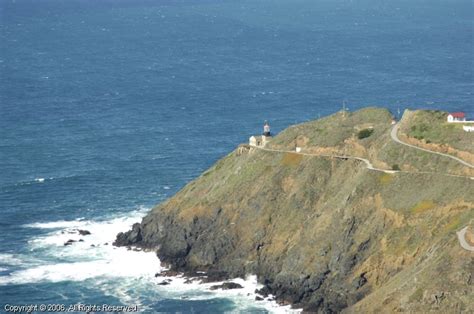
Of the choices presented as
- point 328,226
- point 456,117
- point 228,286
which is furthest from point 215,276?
point 456,117

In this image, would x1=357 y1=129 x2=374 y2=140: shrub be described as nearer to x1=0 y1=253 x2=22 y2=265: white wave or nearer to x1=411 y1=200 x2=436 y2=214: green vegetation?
x1=411 y1=200 x2=436 y2=214: green vegetation

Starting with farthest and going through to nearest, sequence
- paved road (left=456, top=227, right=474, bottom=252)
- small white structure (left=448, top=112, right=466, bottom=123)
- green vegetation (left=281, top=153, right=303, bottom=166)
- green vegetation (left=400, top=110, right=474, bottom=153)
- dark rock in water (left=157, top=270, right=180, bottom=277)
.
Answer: green vegetation (left=281, top=153, right=303, bottom=166)
small white structure (left=448, top=112, right=466, bottom=123)
green vegetation (left=400, top=110, right=474, bottom=153)
dark rock in water (left=157, top=270, right=180, bottom=277)
paved road (left=456, top=227, right=474, bottom=252)

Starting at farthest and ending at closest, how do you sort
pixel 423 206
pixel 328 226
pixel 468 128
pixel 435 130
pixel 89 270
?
pixel 435 130, pixel 468 128, pixel 89 270, pixel 328 226, pixel 423 206

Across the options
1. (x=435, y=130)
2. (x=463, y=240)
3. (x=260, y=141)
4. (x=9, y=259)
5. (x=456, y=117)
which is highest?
(x=456, y=117)

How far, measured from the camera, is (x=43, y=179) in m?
192

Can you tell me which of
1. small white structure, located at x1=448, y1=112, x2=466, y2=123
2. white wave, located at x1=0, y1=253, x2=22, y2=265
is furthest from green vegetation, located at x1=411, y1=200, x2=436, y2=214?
white wave, located at x1=0, y1=253, x2=22, y2=265

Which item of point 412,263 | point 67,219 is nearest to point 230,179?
point 67,219

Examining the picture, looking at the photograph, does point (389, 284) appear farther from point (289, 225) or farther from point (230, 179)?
point (230, 179)

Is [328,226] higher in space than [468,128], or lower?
lower

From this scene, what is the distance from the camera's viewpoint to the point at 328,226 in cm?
14588

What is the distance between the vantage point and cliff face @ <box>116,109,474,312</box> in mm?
128125

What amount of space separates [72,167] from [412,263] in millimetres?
81727

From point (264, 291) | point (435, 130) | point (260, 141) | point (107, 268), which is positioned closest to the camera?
point (264, 291)

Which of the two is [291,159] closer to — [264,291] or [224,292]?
[224,292]
